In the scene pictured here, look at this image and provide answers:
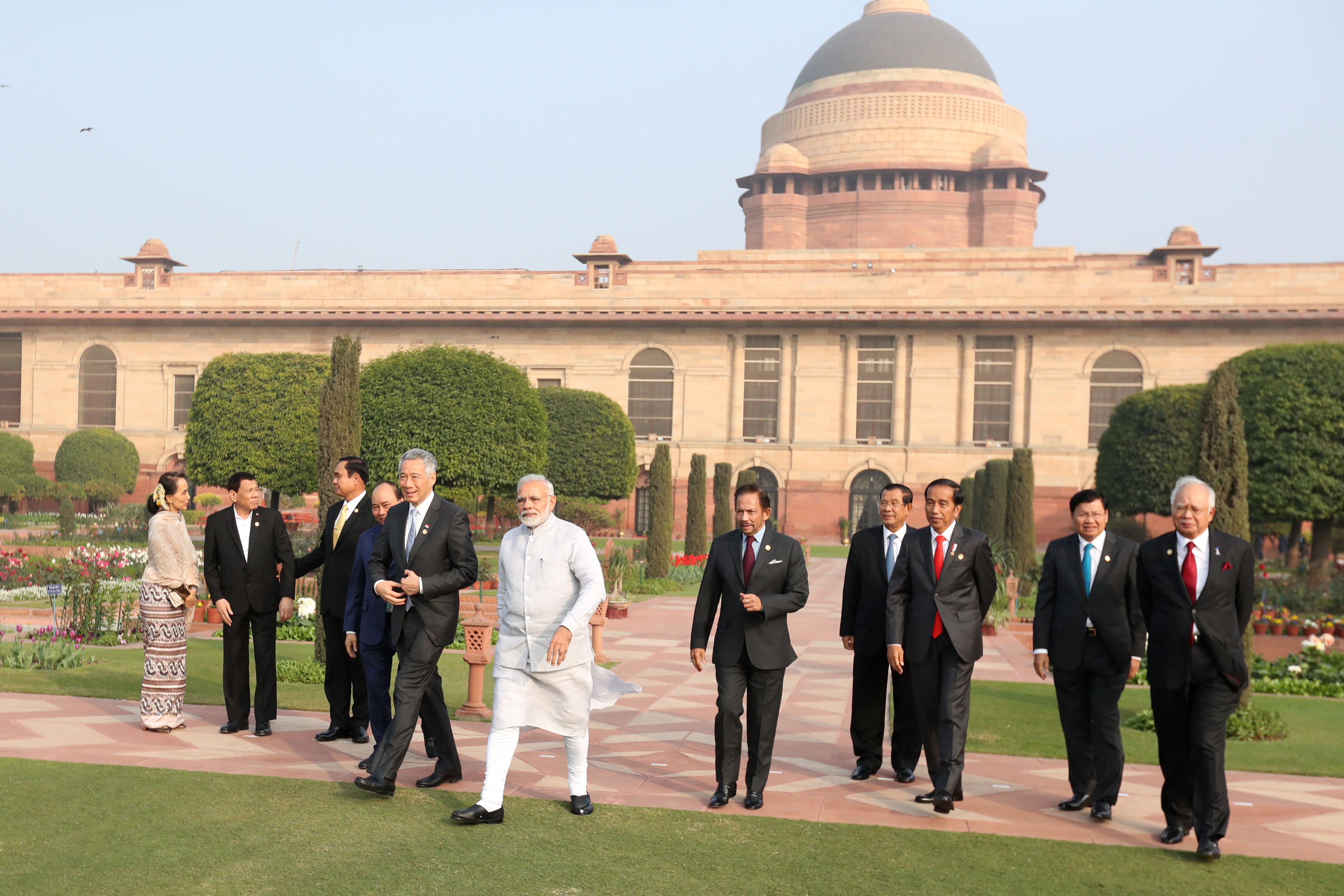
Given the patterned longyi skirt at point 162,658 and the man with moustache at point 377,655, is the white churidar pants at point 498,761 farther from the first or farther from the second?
the patterned longyi skirt at point 162,658

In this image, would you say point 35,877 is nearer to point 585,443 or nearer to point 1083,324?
point 585,443

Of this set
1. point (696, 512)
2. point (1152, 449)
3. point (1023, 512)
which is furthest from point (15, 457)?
point (1152, 449)

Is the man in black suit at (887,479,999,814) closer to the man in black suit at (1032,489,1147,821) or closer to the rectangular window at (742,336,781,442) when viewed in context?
the man in black suit at (1032,489,1147,821)

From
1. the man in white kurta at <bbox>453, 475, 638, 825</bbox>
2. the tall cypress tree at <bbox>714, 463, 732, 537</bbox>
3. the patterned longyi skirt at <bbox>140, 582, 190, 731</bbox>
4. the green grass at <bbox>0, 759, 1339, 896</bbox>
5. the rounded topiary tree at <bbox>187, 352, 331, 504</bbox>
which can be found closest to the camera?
the green grass at <bbox>0, 759, 1339, 896</bbox>

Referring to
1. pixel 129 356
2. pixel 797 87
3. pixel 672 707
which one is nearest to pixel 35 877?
pixel 672 707

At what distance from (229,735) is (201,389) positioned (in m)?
24.1

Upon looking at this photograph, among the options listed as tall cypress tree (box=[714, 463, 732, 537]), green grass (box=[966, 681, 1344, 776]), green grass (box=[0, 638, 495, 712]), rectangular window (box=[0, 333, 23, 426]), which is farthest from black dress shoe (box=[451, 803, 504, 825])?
rectangular window (box=[0, 333, 23, 426])

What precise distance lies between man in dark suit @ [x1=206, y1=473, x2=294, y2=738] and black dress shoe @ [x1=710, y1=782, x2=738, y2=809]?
3.03m

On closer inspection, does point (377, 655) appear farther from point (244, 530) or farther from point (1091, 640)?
point (1091, 640)

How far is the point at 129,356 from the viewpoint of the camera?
1652 inches

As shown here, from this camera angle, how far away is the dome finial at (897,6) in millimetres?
56938

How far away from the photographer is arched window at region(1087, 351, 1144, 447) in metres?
37.2

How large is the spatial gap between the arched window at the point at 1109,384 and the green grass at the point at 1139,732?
1106 inches

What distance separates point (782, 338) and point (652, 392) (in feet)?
15.4
